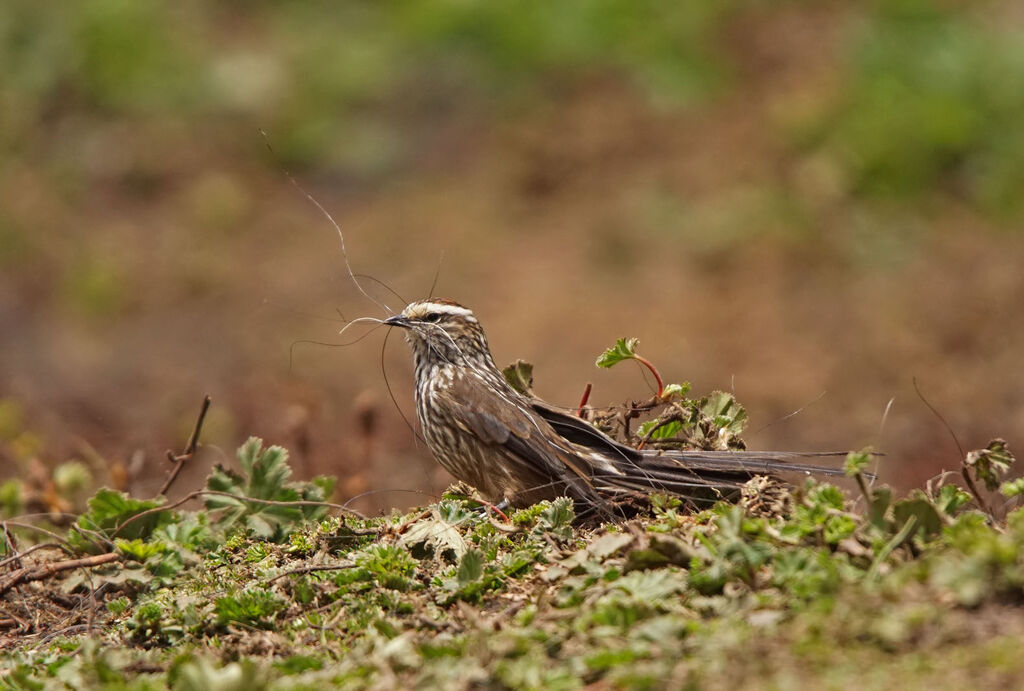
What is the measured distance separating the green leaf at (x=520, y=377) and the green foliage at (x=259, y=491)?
1167 mm

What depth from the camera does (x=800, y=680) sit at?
369cm

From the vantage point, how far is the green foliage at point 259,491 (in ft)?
20.1

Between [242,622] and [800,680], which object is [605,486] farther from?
[800,680]

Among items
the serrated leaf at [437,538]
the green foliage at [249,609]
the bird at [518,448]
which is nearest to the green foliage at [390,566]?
the serrated leaf at [437,538]

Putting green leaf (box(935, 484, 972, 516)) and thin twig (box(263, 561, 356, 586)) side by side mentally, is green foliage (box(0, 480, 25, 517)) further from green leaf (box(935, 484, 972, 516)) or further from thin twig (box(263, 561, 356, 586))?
green leaf (box(935, 484, 972, 516))

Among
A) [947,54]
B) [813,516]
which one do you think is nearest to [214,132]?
[947,54]

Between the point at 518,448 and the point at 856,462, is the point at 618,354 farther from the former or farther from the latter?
the point at 856,462

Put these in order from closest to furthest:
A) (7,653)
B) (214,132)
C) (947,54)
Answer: (7,653) → (947,54) → (214,132)

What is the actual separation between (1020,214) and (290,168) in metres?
8.47

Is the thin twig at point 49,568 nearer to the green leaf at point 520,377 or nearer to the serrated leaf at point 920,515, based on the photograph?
the green leaf at point 520,377

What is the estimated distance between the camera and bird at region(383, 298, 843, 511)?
5.56 m

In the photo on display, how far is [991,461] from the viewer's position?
16.6ft

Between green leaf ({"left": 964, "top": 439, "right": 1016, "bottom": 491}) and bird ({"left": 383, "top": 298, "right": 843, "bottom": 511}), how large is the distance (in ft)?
1.70

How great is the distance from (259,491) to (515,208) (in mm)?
9270
